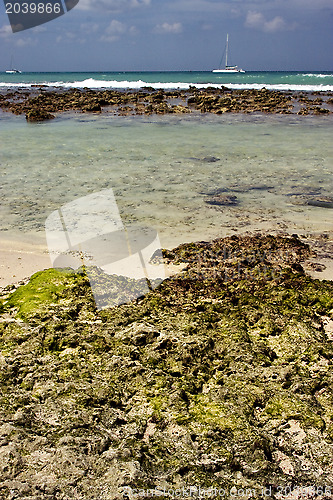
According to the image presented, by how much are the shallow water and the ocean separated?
0.02 metres

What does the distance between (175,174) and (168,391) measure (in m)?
7.06

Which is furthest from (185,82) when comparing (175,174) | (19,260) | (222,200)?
(19,260)

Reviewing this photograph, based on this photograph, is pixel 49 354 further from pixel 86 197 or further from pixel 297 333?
pixel 86 197

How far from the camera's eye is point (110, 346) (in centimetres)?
311

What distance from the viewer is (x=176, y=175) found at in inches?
362

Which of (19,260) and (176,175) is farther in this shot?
(176,175)

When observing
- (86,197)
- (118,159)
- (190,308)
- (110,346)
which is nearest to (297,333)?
(190,308)

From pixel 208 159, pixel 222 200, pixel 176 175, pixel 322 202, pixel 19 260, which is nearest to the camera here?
pixel 19 260

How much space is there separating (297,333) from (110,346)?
4.85ft

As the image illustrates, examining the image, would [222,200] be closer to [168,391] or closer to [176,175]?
[176,175]

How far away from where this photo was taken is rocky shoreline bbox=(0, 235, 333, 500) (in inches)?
83.4

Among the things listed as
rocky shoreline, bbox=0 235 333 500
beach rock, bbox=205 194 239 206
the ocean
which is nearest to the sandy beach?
the ocean

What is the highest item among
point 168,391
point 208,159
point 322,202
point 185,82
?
point 185,82

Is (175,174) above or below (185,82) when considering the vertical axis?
below
